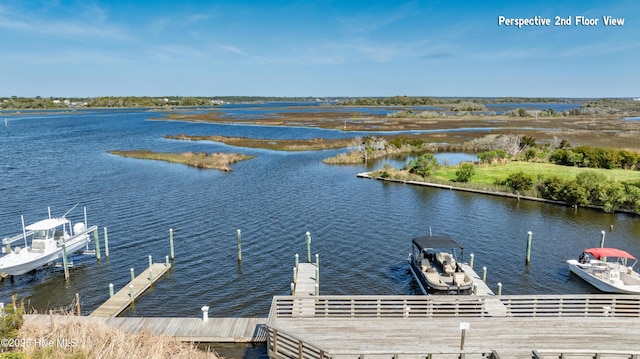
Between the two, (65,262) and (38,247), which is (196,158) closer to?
(38,247)

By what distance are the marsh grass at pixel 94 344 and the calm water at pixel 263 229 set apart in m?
8.04

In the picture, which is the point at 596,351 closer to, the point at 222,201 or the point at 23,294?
the point at 23,294

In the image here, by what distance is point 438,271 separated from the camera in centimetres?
2750

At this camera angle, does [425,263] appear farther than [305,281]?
Yes

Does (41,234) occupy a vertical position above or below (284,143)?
below

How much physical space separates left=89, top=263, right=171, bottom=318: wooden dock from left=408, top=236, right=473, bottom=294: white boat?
1790cm

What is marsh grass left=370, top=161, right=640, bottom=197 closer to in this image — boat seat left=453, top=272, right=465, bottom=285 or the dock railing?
boat seat left=453, top=272, right=465, bottom=285

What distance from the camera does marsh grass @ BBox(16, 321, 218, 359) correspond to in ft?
46.0

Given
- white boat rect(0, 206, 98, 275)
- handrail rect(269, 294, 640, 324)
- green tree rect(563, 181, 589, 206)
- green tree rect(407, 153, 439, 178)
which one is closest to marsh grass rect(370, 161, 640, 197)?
green tree rect(407, 153, 439, 178)

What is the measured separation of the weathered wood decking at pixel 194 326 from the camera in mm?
20562

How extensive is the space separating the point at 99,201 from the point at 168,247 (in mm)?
18638

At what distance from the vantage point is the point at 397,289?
27.7 m

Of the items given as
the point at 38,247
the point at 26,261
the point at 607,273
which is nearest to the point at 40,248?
the point at 38,247

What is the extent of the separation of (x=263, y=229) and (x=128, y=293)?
14.6 metres
